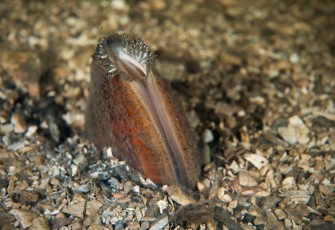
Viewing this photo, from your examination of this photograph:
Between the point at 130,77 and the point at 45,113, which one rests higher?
the point at 130,77

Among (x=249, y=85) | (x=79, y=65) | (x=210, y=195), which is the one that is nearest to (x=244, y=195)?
(x=210, y=195)

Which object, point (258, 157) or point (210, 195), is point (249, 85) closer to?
point (258, 157)

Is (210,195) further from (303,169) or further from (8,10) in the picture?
(8,10)

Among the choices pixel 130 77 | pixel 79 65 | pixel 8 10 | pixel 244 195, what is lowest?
pixel 244 195

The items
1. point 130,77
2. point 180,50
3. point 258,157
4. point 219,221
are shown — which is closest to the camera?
point 130,77

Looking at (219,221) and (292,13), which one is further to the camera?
(292,13)

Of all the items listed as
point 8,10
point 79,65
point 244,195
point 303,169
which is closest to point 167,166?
point 244,195

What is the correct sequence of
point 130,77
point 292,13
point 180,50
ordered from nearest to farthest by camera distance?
point 130,77
point 180,50
point 292,13

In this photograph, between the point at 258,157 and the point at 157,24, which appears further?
the point at 157,24

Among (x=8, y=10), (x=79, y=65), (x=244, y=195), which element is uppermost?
(x=8, y=10)
